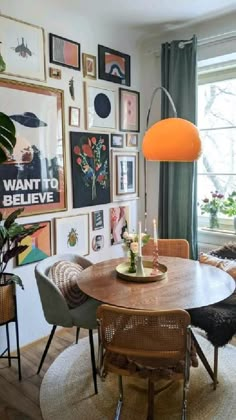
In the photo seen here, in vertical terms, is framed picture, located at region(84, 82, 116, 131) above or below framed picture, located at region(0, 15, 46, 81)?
below

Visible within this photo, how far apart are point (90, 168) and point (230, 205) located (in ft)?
4.97

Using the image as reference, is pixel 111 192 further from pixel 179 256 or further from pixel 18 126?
pixel 18 126

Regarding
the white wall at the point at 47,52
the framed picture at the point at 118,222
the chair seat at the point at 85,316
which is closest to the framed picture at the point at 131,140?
the white wall at the point at 47,52

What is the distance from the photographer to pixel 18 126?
2688 mm

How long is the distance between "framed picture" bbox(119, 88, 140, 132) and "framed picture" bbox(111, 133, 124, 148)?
0.27 feet

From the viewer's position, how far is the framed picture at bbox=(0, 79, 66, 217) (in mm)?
2639

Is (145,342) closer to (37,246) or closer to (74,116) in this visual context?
(37,246)

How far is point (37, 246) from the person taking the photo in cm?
291

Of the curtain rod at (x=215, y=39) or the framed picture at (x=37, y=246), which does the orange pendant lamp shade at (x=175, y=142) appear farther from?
the curtain rod at (x=215, y=39)

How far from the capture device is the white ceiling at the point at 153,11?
A: 291 cm

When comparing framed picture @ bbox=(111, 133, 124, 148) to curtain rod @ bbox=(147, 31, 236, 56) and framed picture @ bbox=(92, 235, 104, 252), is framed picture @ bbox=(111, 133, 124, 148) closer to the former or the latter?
framed picture @ bbox=(92, 235, 104, 252)

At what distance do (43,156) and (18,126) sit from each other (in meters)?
0.32

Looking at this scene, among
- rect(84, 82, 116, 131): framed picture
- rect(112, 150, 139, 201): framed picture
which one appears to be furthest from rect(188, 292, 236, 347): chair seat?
rect(84, 82, 116, 131): framed picture

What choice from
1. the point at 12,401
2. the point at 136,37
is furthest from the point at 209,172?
the point at 12,401
